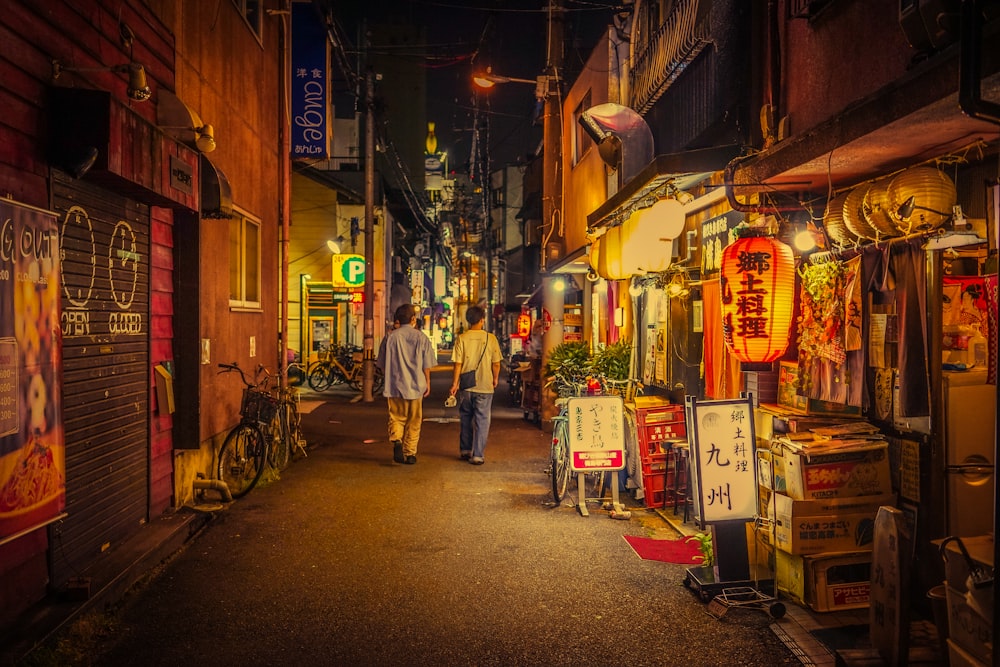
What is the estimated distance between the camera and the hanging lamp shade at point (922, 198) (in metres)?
5.50

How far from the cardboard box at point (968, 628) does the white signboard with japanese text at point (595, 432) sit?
17.4 feet

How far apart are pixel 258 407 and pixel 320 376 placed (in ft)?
54.8

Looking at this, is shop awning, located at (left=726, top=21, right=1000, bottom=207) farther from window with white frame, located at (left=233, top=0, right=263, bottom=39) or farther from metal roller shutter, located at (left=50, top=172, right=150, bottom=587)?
window with white frame, located at (left=233, top=0, right=263, bottom=39)

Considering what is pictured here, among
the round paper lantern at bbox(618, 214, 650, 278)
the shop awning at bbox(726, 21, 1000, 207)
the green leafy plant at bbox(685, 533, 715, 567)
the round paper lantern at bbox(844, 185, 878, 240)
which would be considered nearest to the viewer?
the shop awning at bbox(726, 21, 1000, 207)

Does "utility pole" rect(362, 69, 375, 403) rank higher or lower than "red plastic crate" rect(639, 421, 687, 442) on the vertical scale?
higher

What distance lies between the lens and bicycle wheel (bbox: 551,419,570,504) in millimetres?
10102

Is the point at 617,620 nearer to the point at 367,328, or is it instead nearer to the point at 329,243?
the point at 367,328

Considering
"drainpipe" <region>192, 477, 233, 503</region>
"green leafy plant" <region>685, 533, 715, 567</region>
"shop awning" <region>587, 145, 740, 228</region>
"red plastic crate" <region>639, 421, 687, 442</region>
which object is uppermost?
"shop awning" <region>587, 145, 740, 228</region>

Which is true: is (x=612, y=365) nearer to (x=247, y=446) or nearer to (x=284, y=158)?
(x=247, y=446)

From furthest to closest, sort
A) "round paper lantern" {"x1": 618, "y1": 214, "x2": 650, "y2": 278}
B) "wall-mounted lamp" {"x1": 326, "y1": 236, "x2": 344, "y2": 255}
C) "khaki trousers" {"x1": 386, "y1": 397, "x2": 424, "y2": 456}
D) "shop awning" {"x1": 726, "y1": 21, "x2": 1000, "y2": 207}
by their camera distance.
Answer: "wall-mounted lamp" {"x1": 326, "y1": 236, "x2": 344, "y2": 255} < "khaki trousers" {"x1": 386, "y1": 397, "x2": 424, "y2": 456} < "round paper lantern" {"x1": 618, "y1": 214, "x2": 650, "y2": 278} < "shop awning" {"x1": 726, "y1": 21, "x2": 1000, "y2": 207}

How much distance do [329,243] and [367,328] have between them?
5.84 meters

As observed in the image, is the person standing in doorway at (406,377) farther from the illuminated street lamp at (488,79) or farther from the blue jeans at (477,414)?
the illuminated street lamp at (488,79)

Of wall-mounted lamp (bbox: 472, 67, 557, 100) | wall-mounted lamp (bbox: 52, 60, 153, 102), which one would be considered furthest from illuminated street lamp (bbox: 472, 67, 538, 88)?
wall-mounted lamp (bbox: 52, 60, 153, 102)

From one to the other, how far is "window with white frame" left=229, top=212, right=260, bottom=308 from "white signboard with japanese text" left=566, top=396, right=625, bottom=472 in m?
6.01
